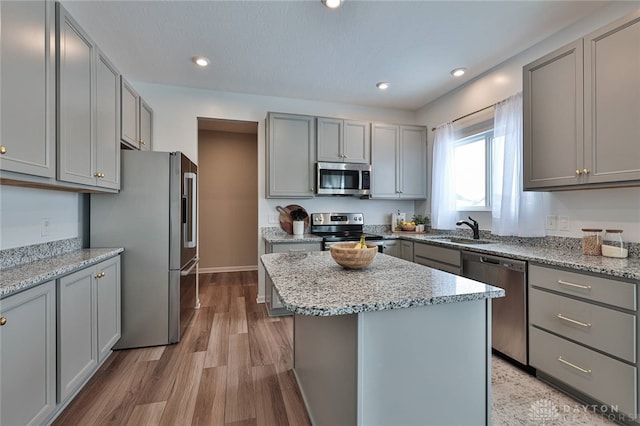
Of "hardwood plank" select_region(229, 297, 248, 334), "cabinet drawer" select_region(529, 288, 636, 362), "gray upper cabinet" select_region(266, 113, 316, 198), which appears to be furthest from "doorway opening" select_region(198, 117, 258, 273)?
"cabinet drawer" select_region(529, 288, 636, 362)

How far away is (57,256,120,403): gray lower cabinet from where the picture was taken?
162 cm

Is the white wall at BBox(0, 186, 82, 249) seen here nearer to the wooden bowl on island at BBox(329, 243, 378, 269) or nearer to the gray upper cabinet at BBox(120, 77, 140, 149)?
the gray upper cabinet at BBox(120, 77, 140, 149)

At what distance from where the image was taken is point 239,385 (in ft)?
6.49

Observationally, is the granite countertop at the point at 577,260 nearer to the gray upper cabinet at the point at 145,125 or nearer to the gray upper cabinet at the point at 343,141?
the gray upper cabinet at the point at 343,141

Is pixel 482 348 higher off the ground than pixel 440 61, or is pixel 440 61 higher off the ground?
pixel 440 61

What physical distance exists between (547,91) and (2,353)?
3.56 m

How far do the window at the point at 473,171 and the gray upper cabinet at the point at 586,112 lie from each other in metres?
0.89

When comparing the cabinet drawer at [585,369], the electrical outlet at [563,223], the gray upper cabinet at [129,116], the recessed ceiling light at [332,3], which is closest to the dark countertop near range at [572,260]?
the electrical outlet at [563,223]

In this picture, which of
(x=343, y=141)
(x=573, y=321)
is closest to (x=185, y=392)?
(x=573, y=321)

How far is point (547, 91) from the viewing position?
2160 mm

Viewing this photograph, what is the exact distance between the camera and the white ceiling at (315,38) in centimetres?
211

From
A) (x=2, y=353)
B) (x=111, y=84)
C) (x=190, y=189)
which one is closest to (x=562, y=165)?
(x=190, y=189)

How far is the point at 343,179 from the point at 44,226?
2841mm

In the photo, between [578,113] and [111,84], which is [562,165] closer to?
[578,113]
